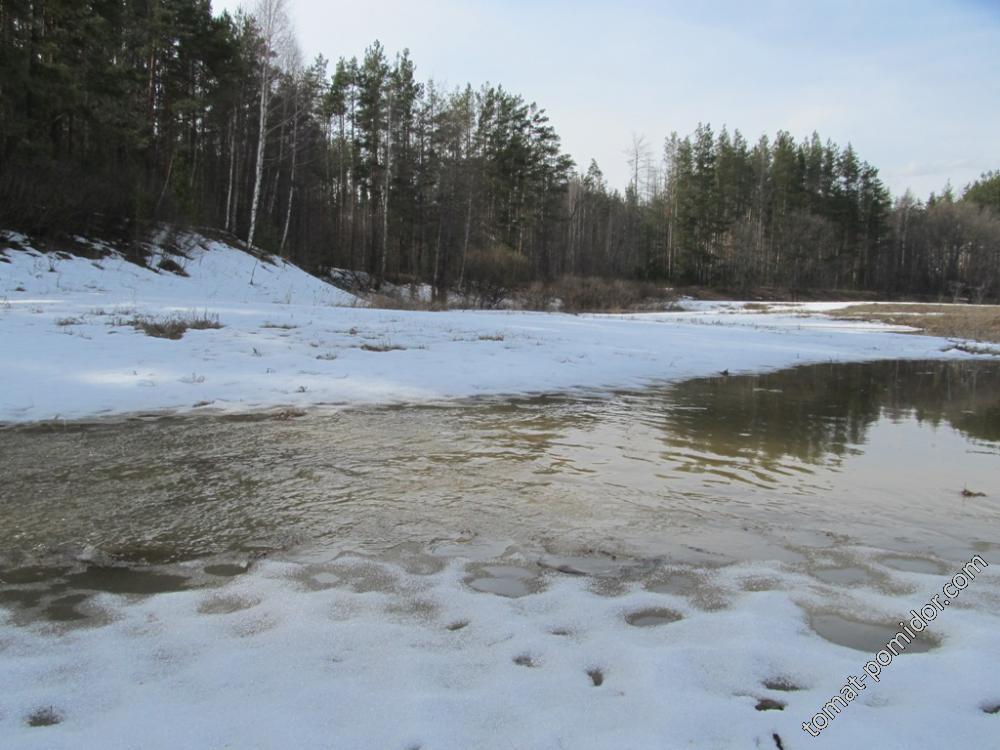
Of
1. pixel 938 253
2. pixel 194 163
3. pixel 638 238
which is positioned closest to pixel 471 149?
pixel 194 163

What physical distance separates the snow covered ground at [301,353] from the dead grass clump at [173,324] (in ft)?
0.54

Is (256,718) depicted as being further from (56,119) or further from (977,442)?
(56,119)

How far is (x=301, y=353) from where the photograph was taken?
360 inches

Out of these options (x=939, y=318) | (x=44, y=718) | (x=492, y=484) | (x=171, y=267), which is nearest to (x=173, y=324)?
(x=492, y=484)

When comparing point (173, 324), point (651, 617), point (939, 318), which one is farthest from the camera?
point (939, 318)

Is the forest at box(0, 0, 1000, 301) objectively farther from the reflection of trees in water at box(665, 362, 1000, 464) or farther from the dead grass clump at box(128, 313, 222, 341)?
the reflection of trees in water at box(665, 362, 1000, 464)

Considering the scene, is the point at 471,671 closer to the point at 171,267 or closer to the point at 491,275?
the point at 171,267

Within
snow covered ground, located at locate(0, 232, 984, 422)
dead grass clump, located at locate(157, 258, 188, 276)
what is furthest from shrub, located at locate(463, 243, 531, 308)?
snow covered ground, located at locate(0, 232, 984, 422)

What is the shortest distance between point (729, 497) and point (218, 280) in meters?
21.3

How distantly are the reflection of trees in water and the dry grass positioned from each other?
442 inches

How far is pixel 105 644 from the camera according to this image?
89.4 inches

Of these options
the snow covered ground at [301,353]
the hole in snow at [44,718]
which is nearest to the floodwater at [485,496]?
the hole in snow at [44,718]

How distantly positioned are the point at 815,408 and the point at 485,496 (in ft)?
18.8

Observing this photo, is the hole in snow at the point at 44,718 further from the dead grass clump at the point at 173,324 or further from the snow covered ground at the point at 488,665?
the dead grass clump at the point at 173,324
